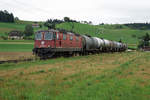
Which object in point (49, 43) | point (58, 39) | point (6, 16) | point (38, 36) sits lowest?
point (49, 43)

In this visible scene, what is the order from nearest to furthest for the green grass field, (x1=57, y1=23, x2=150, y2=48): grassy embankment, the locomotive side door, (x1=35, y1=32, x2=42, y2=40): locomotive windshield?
the locomotive side door < (x1=35, y1=32, x2=42, y2=40): locomotive windshield < (x1=57, y1=23, x2=150, y2=48): grassy embankment < the green grass field

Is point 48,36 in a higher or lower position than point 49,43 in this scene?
higher

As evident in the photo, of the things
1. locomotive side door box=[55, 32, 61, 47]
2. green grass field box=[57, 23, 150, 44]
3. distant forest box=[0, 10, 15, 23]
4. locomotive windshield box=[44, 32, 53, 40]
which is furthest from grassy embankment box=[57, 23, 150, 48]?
locomotive windshield box=[44, 32, 53, 40]

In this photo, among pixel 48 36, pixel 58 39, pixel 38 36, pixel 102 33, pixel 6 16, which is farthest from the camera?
pixel 102 33

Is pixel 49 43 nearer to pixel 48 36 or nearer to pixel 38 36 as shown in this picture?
pixel 48 36

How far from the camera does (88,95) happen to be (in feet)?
21.9

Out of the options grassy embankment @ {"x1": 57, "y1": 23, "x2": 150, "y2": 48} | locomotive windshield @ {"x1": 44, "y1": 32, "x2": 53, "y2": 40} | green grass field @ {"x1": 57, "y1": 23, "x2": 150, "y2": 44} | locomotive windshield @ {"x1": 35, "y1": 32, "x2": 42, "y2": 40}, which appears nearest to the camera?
locomotive windshield @ {"x1": 44, "y1": 32, "x2": 53, "y2": 40}

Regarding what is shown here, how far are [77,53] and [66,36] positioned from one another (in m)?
6.53

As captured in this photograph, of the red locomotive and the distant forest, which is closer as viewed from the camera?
the red locomotive

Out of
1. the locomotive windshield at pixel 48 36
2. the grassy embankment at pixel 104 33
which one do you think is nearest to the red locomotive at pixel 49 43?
the locomotive windshield at pixel 48 36

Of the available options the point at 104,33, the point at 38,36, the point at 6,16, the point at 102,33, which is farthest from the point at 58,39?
the point at 104,33

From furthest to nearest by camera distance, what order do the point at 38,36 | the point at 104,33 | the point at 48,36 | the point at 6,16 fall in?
the point at 104,33
the point at 6,16
the point at 38,36
the point at 48,36

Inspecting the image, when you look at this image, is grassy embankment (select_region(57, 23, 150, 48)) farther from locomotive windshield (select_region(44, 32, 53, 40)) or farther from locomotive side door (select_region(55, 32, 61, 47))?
locomotive windshield (select_region(44, 32, 53, 40))

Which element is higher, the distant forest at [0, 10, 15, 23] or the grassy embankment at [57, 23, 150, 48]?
the distant forest at [0, 10, 15, 23]
